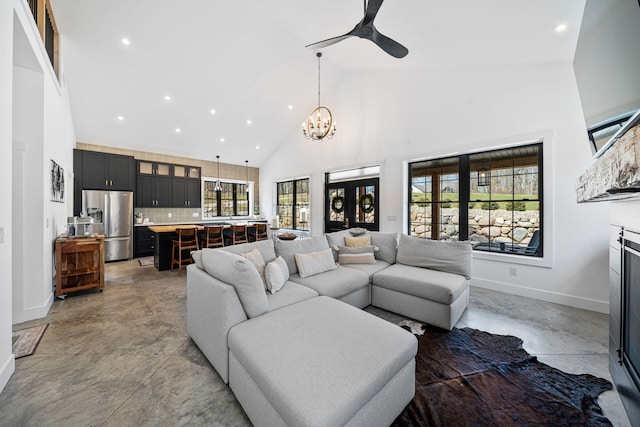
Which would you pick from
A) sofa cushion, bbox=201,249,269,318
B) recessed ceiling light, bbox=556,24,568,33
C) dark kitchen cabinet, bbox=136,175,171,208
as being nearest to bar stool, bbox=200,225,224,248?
dark kitchen cabinet, bbox=136,175,171,208

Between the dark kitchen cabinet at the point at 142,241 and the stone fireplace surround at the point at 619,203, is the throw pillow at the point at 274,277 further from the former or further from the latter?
the dark kitchen cabinet at the point at 142,241

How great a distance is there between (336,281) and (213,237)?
3585mm

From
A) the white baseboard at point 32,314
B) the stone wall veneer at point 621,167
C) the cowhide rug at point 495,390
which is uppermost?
the stone wall veneer at point 621,167

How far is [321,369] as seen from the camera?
123 cm

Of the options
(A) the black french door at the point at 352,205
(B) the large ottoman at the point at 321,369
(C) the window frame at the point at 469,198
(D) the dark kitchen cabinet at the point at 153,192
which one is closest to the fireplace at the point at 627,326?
(B) the large ottoman at the point at 321,369

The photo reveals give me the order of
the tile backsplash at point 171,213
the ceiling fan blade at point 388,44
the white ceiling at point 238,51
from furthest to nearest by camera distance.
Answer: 1. the tile backsplash at point 171,213
2. the white ceiling at point 238,51
3. the ceiling fan blade at point 388,44

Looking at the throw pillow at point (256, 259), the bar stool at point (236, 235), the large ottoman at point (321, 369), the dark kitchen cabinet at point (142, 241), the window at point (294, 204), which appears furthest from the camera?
the window at point (294, 204)

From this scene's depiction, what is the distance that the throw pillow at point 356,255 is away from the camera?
351 centimetres

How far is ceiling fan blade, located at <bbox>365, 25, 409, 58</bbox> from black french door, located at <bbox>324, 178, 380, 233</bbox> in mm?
2792

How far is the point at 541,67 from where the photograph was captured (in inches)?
129

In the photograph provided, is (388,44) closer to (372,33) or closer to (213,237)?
(372,33)

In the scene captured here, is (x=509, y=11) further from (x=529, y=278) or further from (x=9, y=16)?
(x=9, y=16)

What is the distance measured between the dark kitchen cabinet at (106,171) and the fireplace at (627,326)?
8115mm

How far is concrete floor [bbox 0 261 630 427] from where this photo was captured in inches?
59.7
